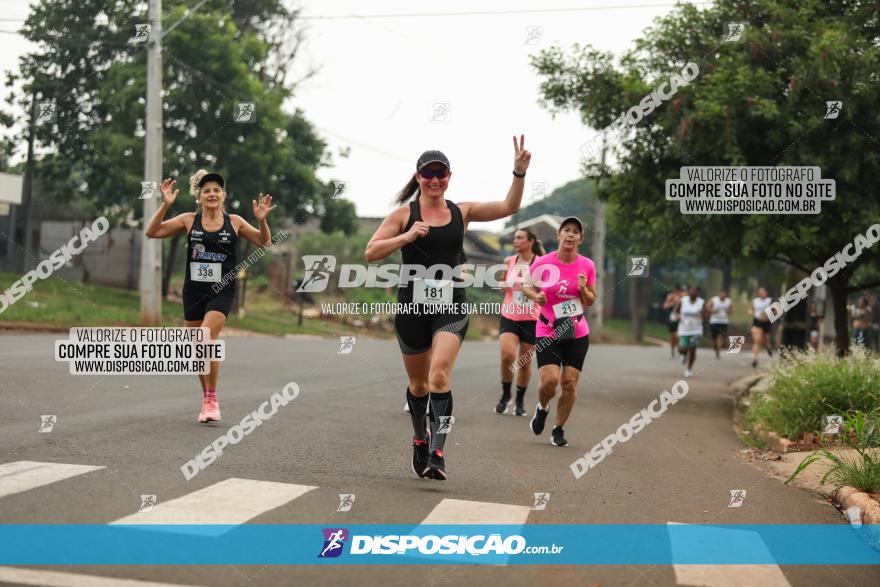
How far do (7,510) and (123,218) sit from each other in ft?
100

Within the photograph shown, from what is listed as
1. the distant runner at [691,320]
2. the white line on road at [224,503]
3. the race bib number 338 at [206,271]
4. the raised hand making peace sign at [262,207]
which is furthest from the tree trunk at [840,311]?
the white line on road at [224,503]

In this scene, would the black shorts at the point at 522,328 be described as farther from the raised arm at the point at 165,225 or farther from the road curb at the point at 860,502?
the road curb at the point at 860,502

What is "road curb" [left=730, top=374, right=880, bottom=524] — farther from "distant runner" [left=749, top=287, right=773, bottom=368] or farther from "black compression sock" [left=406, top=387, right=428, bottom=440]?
"distant runner" [left=749, top=287, right=773, bottom=368]

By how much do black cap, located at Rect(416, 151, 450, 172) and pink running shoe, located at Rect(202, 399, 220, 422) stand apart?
3450 mm

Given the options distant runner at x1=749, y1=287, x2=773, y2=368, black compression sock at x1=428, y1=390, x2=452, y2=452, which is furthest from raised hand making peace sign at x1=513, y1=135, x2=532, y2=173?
distant runner at x1=749, y1=287, x2=773, y2=368

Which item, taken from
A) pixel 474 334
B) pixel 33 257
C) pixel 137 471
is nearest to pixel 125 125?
pixel 33 257

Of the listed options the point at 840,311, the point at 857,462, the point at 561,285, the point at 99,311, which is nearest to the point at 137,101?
the point at 99,311

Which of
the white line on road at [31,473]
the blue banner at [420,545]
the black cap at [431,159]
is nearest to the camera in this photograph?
the blue banner at [420,545]

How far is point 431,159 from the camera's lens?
709 cm

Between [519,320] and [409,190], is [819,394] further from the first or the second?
[409,190]

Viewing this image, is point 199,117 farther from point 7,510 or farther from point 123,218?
point 7,510

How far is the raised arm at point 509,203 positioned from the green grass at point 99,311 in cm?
1769

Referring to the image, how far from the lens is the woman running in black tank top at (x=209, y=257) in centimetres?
927

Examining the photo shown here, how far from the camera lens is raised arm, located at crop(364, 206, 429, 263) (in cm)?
670
